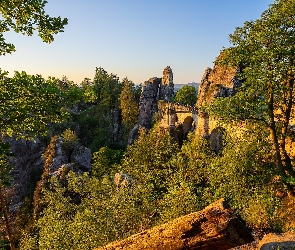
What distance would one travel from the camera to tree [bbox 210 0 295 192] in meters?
17.3

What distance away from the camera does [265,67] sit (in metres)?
17.7

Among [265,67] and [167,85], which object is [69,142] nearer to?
[167,85]

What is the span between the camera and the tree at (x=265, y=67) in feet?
56.9

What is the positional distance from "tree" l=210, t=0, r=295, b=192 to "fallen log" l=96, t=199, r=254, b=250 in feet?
32.3

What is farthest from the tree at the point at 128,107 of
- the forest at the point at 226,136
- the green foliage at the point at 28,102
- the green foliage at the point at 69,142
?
the green foliage at the point at 28,102

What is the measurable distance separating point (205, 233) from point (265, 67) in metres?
12.2

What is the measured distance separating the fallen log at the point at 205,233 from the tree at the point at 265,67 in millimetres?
9851

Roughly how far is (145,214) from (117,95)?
252 feet

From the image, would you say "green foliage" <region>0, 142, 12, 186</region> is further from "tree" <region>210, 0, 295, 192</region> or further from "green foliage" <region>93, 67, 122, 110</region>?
"green foliage" <region>93, 67, 122, 110</region>

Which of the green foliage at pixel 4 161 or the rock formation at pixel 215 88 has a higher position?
the rock formation at pixel 215 88

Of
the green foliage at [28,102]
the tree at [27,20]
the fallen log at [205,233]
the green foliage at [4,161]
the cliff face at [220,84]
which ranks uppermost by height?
the cliff face at [220,84]

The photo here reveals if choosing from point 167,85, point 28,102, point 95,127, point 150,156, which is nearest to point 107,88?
point 95,127

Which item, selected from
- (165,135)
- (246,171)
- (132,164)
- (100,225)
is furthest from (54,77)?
(165,135)

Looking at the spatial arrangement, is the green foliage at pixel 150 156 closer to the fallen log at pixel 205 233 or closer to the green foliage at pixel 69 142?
the green foliage at pixel 69 142
